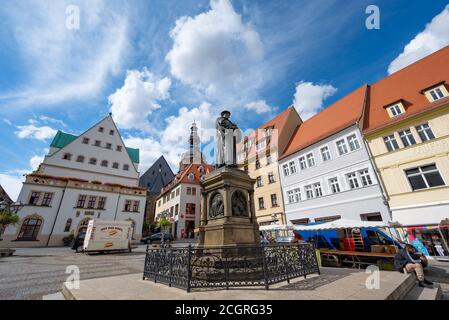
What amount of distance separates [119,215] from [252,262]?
25449 mm

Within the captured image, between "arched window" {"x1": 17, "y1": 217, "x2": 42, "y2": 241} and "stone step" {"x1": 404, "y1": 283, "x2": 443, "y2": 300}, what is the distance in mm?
29409

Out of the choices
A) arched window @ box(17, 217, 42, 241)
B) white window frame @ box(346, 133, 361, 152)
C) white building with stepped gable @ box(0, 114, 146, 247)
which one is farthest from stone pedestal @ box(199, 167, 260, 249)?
arched window @ box(17, 217, 42, 241)

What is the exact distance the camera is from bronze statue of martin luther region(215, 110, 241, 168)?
7758 millimetres

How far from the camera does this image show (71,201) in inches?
919

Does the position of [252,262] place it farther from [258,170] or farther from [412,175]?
[258,170]

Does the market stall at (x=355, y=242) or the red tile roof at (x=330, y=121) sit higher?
the red tile roof at (x=330, y=121)

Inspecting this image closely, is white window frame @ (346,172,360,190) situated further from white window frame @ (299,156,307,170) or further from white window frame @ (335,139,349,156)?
white window frame @ (299,156,307,170)

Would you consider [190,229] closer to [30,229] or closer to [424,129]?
[30,229]

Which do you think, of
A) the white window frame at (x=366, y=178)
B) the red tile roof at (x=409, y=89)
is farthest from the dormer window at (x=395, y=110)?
the white window frame at (x=366, y=178)

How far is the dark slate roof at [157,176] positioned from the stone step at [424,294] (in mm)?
50245

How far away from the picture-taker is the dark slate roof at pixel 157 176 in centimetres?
5088

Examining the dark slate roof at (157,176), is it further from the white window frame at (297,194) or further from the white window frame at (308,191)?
the white window frame at (308,191)

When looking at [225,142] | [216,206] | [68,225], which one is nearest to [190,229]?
[68,225]
